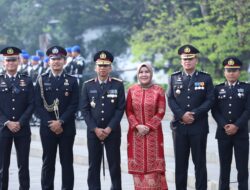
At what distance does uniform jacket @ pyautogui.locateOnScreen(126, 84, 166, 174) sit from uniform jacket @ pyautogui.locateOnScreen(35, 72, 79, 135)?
81cm

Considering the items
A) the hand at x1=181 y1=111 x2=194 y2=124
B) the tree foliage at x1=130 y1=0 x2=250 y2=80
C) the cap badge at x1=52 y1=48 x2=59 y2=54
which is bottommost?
the hand at x1=181 y1=111 x2=194 y2=124

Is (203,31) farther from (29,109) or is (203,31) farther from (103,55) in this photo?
(29,109)

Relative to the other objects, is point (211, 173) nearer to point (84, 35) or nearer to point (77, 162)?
point (77, 162)

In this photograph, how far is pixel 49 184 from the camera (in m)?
10.7

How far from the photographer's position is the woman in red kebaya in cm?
1022

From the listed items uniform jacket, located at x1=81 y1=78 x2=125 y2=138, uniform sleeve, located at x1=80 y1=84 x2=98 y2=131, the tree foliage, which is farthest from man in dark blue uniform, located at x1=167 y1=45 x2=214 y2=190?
the tree foliage

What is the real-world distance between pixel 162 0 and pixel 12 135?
17407mm

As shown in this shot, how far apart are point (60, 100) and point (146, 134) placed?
1.25m

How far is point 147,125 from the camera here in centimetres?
1020

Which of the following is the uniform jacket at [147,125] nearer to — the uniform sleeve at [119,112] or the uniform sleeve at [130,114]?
the uniform sleeve at [130,114]

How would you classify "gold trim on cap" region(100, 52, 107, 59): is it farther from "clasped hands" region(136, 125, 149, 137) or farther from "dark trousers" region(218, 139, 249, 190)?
"dark trousers" region(218, 139, 249, 190)

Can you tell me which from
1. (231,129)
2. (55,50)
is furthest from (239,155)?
(55,50)

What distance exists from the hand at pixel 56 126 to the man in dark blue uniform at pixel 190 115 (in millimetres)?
1473

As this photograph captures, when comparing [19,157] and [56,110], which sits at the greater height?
[56,110]
